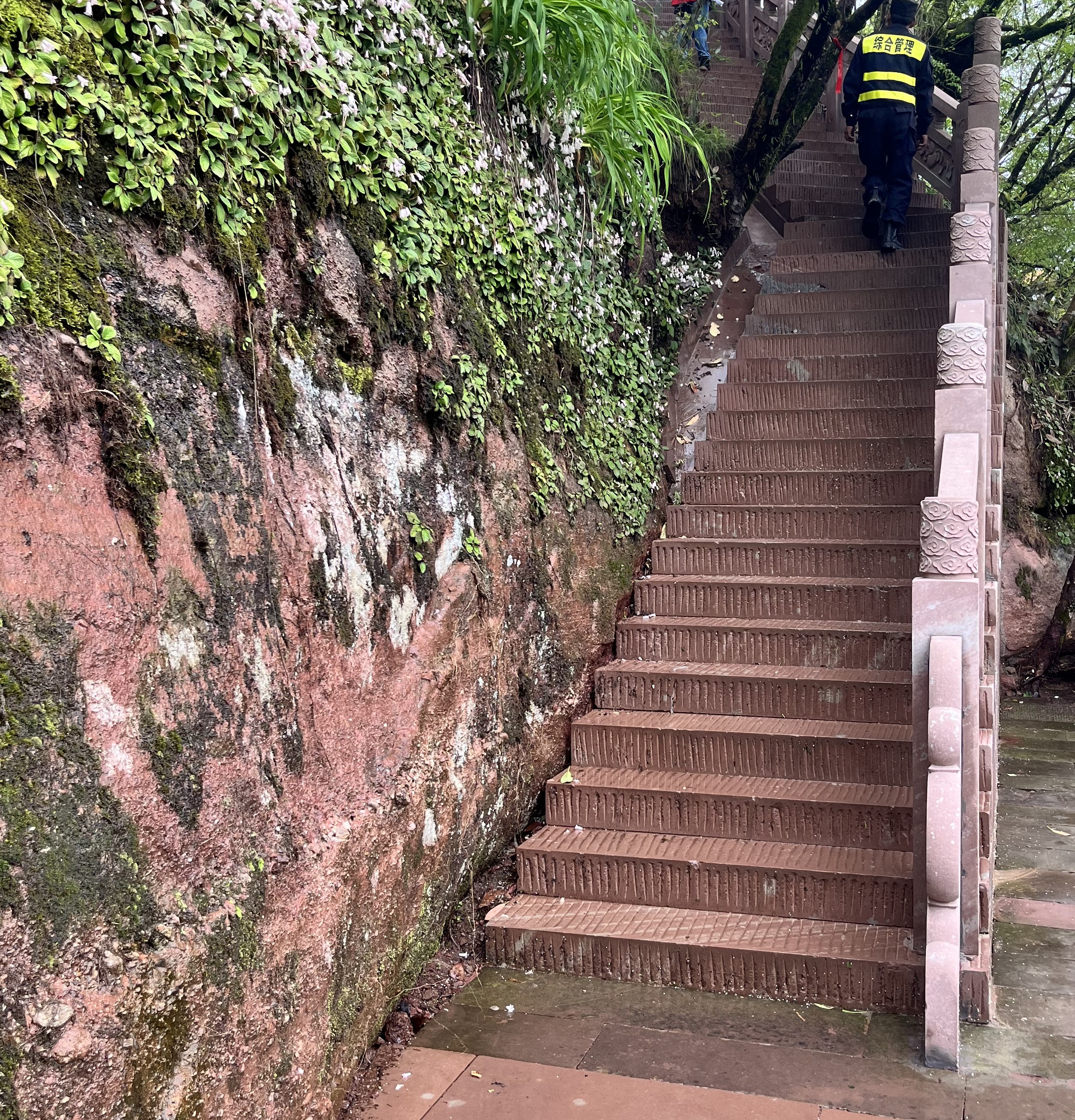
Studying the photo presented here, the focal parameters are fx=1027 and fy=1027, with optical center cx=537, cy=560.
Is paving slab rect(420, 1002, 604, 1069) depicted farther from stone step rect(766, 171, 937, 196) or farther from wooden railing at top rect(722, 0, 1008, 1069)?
stone step rect(766, 171, 937, 196)

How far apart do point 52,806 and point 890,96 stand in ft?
23.8

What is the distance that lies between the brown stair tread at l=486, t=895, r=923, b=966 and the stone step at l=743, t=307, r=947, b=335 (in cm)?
423

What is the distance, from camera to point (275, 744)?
115 inches

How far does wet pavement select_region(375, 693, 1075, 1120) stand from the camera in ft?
10.3

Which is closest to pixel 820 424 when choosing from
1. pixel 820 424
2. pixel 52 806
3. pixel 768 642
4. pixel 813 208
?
pixel 820 424

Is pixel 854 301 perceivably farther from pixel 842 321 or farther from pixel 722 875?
pixel 722 875

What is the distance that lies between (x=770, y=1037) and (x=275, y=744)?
78.8 inches

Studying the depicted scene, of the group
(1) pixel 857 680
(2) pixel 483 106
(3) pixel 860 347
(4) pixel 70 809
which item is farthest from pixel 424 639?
(3) pixel 860 347

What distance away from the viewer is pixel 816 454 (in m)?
6.20

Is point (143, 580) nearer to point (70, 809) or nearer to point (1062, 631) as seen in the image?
point (70, 809)

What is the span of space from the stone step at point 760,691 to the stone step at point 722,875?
729 mm

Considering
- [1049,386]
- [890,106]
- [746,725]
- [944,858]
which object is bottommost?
[944,858]

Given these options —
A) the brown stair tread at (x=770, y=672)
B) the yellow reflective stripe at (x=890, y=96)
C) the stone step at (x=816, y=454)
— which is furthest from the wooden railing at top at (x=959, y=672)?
the yellow reflective stripe at (x=890, y=96)

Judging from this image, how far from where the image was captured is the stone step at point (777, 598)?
522 centimetres
